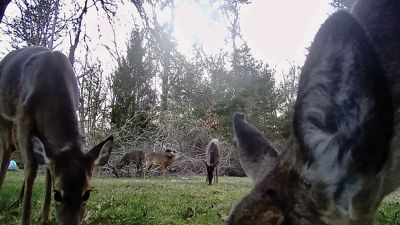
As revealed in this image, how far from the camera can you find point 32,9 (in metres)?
11.4

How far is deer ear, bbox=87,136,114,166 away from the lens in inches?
204

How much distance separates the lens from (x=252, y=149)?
267cm

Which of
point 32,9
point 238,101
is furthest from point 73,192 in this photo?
point 238,101

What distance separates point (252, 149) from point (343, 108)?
1.28 meters

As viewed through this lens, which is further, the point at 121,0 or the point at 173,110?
the point at 173,110

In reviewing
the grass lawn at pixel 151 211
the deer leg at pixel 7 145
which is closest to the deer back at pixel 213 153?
the grass lawn at pixel 151 211

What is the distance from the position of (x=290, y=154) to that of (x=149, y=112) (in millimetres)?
22397

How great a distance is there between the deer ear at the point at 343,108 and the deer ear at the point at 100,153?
396 cm

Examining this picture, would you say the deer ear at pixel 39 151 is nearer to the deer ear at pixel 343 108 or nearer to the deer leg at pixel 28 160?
the deer leg at pixel 28 160

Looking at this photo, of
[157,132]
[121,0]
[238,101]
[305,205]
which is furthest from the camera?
[238,101]

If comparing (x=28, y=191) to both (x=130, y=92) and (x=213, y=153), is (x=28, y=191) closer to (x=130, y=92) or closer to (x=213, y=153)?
(x=213, y=153)

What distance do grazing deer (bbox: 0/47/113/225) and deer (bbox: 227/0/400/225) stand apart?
327 centimetres

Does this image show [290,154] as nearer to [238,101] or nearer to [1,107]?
[1,107]

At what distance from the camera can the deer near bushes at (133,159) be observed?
67.7ft
